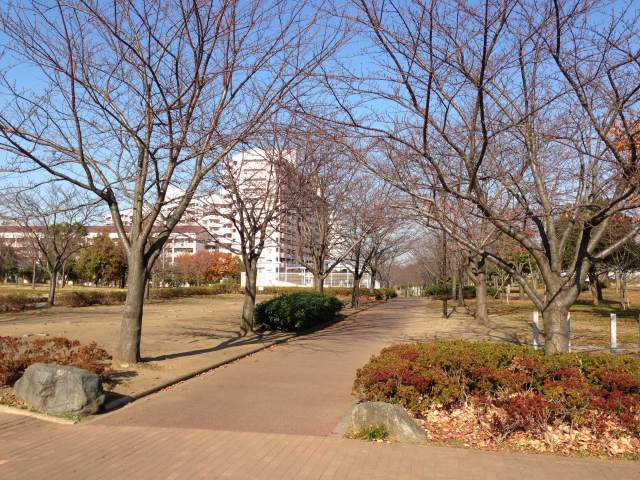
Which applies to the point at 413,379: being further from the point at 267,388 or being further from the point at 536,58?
the point at 536,58

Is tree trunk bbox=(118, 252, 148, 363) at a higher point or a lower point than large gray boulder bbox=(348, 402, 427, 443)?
higher

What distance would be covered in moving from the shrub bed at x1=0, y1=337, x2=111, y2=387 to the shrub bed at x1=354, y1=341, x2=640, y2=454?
3874 mm

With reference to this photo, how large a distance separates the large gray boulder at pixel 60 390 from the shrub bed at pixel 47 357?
2.69ft

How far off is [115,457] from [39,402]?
2.09 m

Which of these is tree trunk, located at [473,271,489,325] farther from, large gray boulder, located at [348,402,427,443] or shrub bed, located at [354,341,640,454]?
large gray boulder, located at [348,402,427,443]

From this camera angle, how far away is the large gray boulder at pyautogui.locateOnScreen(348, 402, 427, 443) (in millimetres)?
5836

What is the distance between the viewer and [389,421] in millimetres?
5957

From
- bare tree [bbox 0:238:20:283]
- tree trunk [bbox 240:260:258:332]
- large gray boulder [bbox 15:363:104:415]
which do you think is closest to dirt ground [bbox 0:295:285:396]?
tree trunk [bbox 240:260:258:332]

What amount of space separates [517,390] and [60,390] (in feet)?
17.9

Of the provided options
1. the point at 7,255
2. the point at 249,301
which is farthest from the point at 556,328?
the point at 7,255

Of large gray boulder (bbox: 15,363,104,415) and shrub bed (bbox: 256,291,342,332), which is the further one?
shrub bed (bbox: 256,291,342,332)

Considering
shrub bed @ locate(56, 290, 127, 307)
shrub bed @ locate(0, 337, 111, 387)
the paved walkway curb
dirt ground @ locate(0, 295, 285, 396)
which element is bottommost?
the paved walkway curb

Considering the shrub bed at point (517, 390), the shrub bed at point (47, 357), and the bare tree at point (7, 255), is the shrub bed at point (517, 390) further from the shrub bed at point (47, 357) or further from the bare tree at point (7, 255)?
the bare tree at point (7, 255)

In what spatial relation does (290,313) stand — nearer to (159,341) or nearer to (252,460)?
(159,341)
